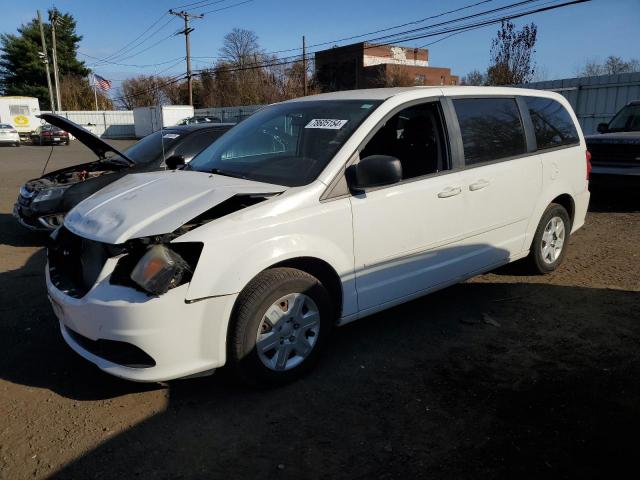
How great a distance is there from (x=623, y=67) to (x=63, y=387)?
4929 centimetres

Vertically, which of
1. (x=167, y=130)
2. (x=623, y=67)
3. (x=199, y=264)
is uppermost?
(x=623, y=67)

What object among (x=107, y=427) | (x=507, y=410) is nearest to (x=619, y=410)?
(x=507, y=410)

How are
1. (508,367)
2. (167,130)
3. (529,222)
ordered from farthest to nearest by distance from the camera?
(167,130)
(529,222)
(508,367)

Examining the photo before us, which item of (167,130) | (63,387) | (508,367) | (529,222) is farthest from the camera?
(167,130)

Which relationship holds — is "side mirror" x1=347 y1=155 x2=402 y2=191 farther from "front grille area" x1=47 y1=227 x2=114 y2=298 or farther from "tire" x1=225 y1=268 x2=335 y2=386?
"front grille area" x1=47 y1=227 x2=114 y2=298

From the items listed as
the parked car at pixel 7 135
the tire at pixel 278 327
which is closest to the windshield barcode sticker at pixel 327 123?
the tire at pixel 278 327

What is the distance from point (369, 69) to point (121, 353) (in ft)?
186

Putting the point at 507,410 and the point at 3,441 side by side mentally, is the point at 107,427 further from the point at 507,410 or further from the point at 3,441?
the point at 507,410

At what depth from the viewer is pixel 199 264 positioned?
281 centimetres

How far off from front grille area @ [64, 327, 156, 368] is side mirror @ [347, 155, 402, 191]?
5.50ft

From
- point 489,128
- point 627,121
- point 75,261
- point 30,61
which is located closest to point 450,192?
point 489,128

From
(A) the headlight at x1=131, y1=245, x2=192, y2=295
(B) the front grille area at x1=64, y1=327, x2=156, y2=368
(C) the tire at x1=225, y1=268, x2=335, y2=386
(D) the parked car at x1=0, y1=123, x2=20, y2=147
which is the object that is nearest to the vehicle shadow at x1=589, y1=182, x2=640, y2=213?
(C) the tire at x1=225, y1=268, x2=335, y2=386

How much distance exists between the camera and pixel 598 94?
15758 mm

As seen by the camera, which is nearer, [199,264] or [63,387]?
[199,264]
